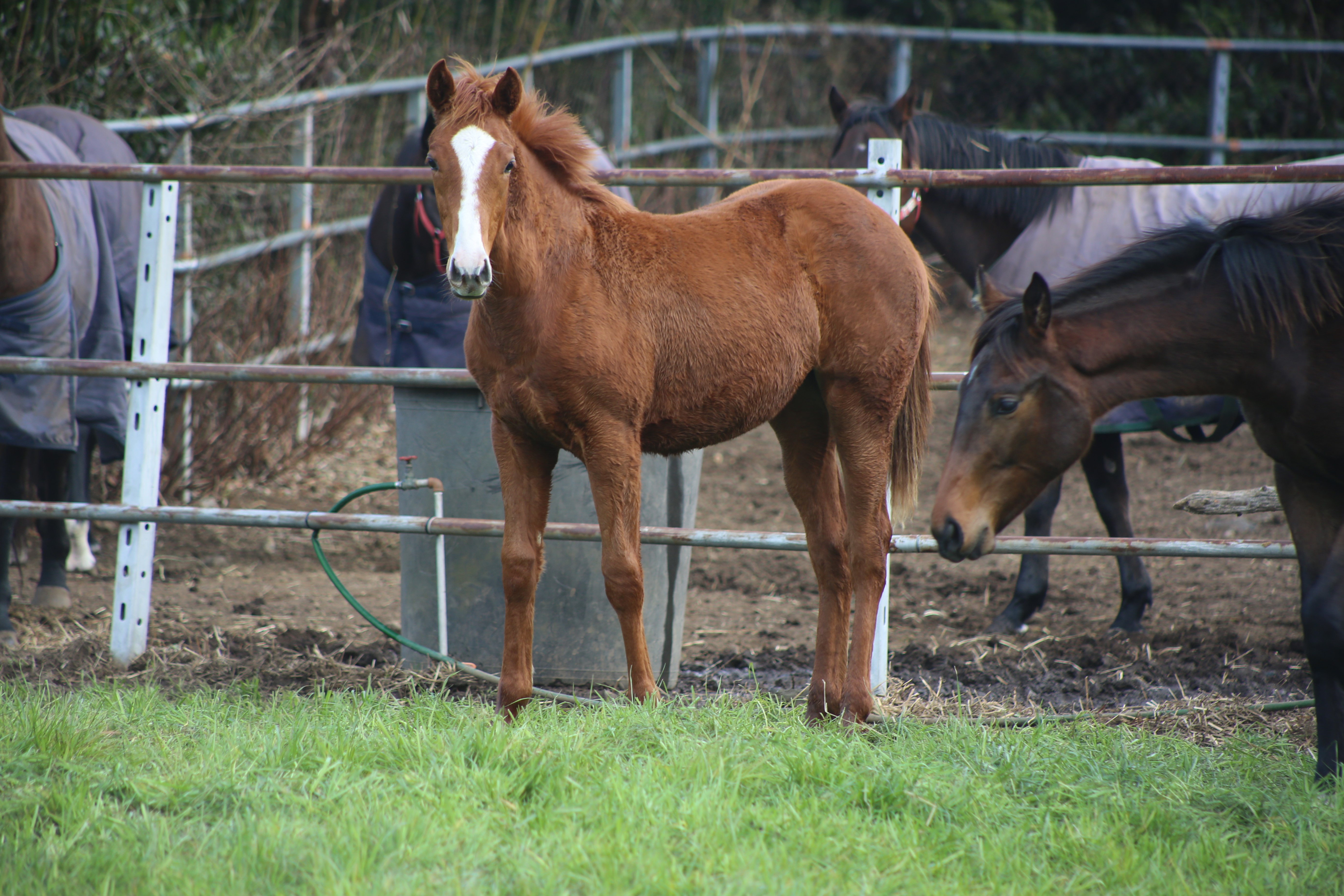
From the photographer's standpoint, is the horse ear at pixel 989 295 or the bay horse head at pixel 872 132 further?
the bay horse head at pixel 872 132

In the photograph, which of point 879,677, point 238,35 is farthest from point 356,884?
point 238,35

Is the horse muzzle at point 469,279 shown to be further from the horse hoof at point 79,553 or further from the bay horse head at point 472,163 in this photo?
the horse hoof at point 79,553

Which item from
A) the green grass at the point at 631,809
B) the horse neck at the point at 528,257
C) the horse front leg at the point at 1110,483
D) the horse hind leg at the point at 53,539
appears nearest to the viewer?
the green grass at the point at 631,809

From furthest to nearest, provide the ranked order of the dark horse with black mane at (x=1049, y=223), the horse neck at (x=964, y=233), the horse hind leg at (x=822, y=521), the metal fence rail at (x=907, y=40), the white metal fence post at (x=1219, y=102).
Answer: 1. the white metal fence post at (x=1219, y=102)
2. the metal fence rail at (x=907, y=40)
3. the horse neck at (x=964, y=233)
4. the dark horse with black mane at (x=1049, y=223)
5. the horse hind leg at (x=822, y=521)

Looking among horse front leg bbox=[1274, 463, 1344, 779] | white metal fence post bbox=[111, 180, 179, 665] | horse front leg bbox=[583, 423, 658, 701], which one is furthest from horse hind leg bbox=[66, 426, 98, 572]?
horse front leg bbox=[1274, 463, 1344, 779]

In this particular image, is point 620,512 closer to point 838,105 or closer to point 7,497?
point 7,497

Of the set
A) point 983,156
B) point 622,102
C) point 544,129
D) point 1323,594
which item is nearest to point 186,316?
point 544,129

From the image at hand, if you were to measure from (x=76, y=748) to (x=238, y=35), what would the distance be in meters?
5.41

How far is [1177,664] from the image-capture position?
3.79 metres

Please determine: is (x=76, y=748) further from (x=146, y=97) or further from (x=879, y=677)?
(x=146, y=97)

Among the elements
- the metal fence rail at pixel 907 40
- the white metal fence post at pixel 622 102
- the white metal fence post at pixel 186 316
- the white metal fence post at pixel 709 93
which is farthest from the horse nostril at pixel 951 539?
the white metal fence post at pixel 709 93

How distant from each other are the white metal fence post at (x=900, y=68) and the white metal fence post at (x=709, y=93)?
1.67 meters

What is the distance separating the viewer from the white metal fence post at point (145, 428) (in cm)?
369

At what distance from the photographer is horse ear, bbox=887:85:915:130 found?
16.9ft
